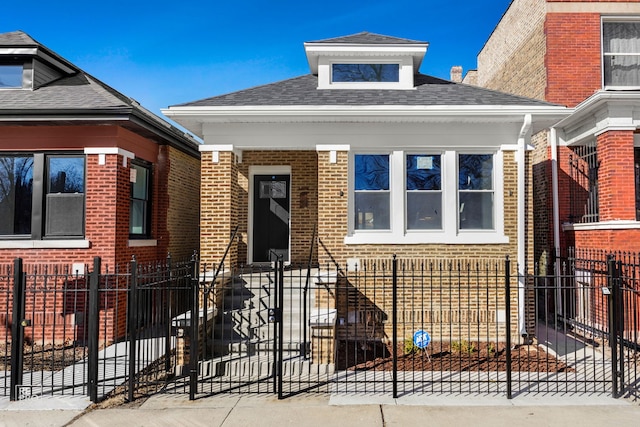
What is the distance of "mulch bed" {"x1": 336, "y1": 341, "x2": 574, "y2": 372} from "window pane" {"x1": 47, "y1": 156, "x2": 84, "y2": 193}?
608 cm

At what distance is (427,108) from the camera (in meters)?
8.38

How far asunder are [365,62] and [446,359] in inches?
254

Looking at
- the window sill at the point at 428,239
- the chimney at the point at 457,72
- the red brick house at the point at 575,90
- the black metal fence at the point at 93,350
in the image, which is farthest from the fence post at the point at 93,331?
the chimney at the point at 457,72

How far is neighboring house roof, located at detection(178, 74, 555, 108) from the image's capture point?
28.4ft

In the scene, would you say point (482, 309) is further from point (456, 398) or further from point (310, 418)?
point (310, 418)

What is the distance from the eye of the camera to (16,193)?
29.0 feet

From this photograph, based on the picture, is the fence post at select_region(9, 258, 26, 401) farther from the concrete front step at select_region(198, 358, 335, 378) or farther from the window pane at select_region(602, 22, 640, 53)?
the window pane at select_region(602, 22, 640, 53)

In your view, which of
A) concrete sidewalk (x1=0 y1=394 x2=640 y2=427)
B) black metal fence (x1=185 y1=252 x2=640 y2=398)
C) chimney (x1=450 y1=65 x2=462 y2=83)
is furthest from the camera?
chimney (x1=450 y1=65 x2=462 y2=83)

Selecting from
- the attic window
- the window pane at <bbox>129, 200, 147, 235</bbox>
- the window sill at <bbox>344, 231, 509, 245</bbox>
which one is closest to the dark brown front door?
the window pane at <bbox>129, 200, 147, 235</bbox>

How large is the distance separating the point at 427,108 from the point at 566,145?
498 centimetres

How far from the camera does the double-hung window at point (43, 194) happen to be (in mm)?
8758

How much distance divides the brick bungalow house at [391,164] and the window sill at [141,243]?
65.6 inches

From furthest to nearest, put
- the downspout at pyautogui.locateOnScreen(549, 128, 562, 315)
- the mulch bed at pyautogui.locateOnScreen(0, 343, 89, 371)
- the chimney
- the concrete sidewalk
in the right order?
the chimney < the downspout at pyautogui.locateOnScreen(549, 128, 562, 315) < the mulch bed at pyautogui.locateOnScreen(0, 343, 89, 371) < the concrete sidewalk

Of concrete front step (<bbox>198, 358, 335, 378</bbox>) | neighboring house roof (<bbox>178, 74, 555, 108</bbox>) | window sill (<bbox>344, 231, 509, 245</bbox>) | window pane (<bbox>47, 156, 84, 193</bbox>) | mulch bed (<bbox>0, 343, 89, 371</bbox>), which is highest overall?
neighboring house roof (<bbox>178, 74, 555, 108</bbox>)
